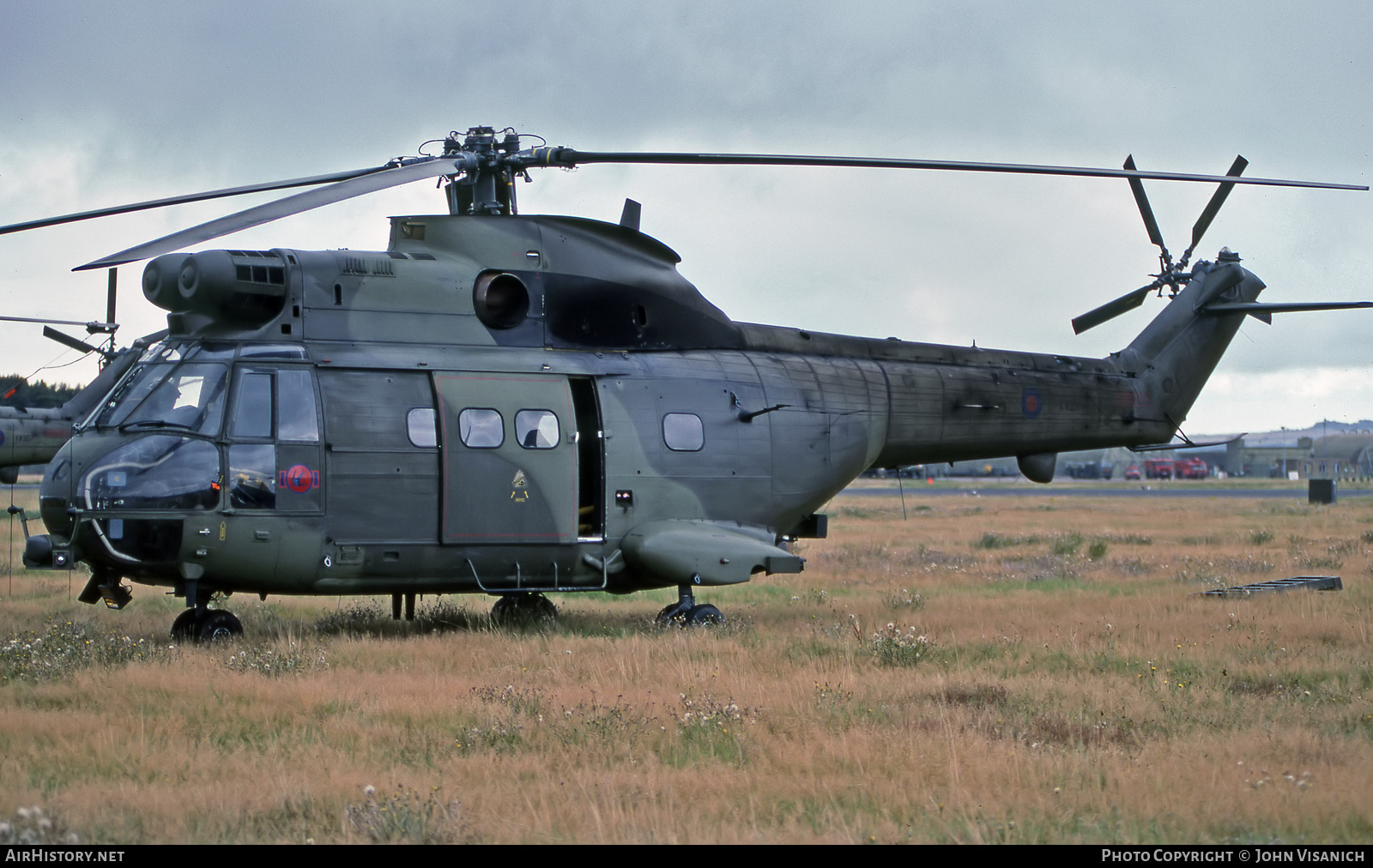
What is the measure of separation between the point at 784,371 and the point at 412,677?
22.5 ft

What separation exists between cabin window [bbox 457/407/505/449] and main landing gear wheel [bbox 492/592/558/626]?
2.61 m

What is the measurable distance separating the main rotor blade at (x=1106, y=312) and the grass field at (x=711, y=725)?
5.40m

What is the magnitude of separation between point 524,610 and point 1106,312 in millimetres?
10640

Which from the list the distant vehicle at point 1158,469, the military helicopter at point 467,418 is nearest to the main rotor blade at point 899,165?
the military helicopter at point 467,418

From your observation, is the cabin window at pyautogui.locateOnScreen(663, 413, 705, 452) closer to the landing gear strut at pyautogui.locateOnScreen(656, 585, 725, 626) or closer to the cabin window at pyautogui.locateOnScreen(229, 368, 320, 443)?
the landing gear strut at pyautogui.locateOnScreen(656, 585, 725, 626)

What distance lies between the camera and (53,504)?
1241 cm

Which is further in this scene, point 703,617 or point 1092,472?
point 1092,472

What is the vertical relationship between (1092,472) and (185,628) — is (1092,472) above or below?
above

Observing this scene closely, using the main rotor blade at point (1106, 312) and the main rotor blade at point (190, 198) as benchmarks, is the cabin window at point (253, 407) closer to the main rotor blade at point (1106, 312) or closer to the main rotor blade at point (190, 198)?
the main rotor blade at point (190, 198)

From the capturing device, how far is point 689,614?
1506cm

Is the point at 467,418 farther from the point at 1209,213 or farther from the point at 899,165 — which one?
the point at 1209,213

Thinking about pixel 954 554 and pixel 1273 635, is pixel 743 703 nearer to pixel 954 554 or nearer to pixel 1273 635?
pixel 1273 635

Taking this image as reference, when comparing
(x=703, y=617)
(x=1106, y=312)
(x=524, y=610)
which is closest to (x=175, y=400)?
(x=524, y=610)

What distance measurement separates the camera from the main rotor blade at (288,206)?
11039 mm
